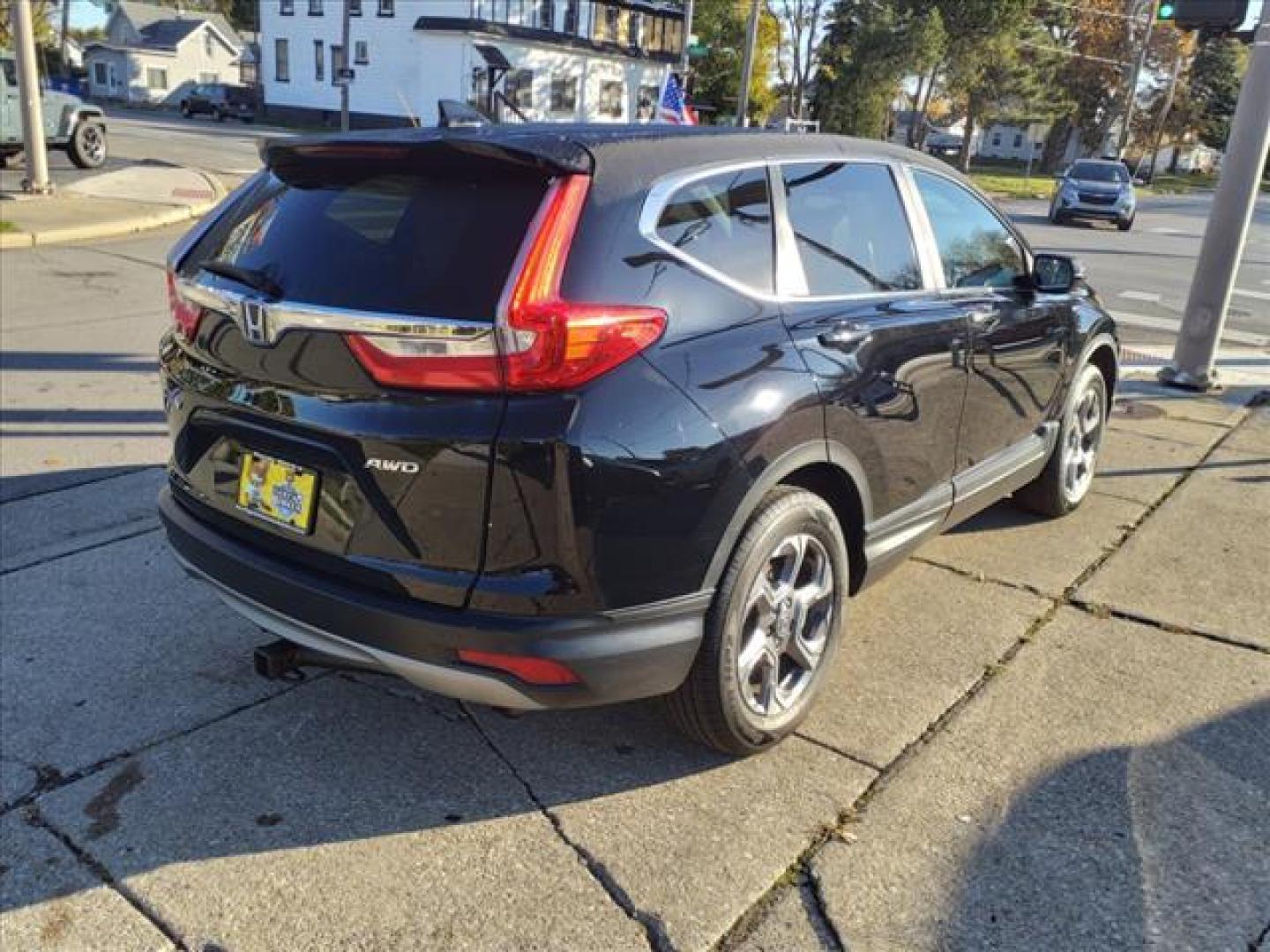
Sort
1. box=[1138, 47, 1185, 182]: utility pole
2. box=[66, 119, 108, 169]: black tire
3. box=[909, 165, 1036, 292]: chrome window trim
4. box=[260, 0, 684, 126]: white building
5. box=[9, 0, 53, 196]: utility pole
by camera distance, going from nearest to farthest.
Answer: box=[909, 165, 1036, 292]: chrome window trim < box=[9, 0, 53, 196]: utility pole < box=[66, 119, 108, 169]: black tire < box=[260, 0, 684, 126]: white building < box=[1138, 47, 1185, 182]: utility pole

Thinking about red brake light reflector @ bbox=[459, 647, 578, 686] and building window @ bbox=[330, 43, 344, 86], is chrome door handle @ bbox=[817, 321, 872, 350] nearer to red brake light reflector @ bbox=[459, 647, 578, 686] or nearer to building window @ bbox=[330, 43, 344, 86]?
red brake light reflector @ bbox=[459, 647, 578, 686]

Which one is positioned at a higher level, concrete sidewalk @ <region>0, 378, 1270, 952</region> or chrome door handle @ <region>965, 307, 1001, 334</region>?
chrome door handle @ <region>965, 307, 1001, 334</region>

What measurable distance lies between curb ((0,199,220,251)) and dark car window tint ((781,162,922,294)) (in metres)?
9.95

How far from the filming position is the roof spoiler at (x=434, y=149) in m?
2.64

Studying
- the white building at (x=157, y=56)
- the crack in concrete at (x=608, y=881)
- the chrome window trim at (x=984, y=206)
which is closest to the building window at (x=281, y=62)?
the white building at (x=157, y=56)

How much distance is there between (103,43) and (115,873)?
84.6 m

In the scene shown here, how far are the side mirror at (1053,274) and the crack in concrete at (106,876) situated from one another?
3.96 m

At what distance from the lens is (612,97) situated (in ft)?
169

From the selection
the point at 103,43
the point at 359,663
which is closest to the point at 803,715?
the point at 359,663

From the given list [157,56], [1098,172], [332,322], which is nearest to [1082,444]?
[332,322]

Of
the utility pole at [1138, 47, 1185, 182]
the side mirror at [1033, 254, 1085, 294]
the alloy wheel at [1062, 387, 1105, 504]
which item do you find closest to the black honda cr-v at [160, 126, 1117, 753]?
the side mirror at [1033, 254, 1085, 294]

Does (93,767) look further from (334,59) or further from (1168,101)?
(1168,101)

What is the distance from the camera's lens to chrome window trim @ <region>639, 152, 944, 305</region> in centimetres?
279

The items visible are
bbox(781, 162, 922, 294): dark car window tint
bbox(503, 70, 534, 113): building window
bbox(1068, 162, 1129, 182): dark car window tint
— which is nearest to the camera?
bbox(781, 162, 922, 294): dark car window tint
